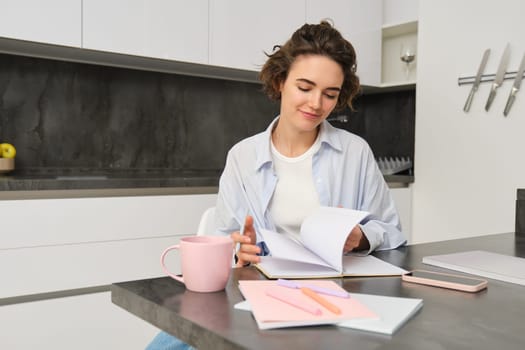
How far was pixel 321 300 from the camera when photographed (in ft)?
2.16

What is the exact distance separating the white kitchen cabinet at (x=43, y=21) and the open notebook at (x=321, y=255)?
141 centimetres

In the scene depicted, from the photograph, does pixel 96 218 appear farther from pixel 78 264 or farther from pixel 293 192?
pixel 293 192

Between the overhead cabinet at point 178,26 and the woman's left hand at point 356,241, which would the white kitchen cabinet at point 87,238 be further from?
the woman's left hand at point 356,241

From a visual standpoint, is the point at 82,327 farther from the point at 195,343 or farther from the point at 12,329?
the point at 195,343

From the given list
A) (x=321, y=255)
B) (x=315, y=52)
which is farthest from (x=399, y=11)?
(x=321, y=255)

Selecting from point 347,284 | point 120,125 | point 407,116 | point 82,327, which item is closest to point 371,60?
point 407,116

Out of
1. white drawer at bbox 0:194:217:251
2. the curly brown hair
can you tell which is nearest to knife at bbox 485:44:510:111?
the curly brown hair

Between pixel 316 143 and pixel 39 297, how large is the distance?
1061 mm

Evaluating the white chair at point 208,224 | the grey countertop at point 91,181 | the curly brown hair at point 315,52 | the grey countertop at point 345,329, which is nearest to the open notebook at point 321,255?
the grey countertop at point 345,329

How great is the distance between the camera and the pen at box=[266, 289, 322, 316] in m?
0.62

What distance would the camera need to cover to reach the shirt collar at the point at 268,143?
5.03 ft

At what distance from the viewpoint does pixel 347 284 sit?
0.82 m

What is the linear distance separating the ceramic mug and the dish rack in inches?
91.4

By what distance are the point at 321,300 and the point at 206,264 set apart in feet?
0.58
